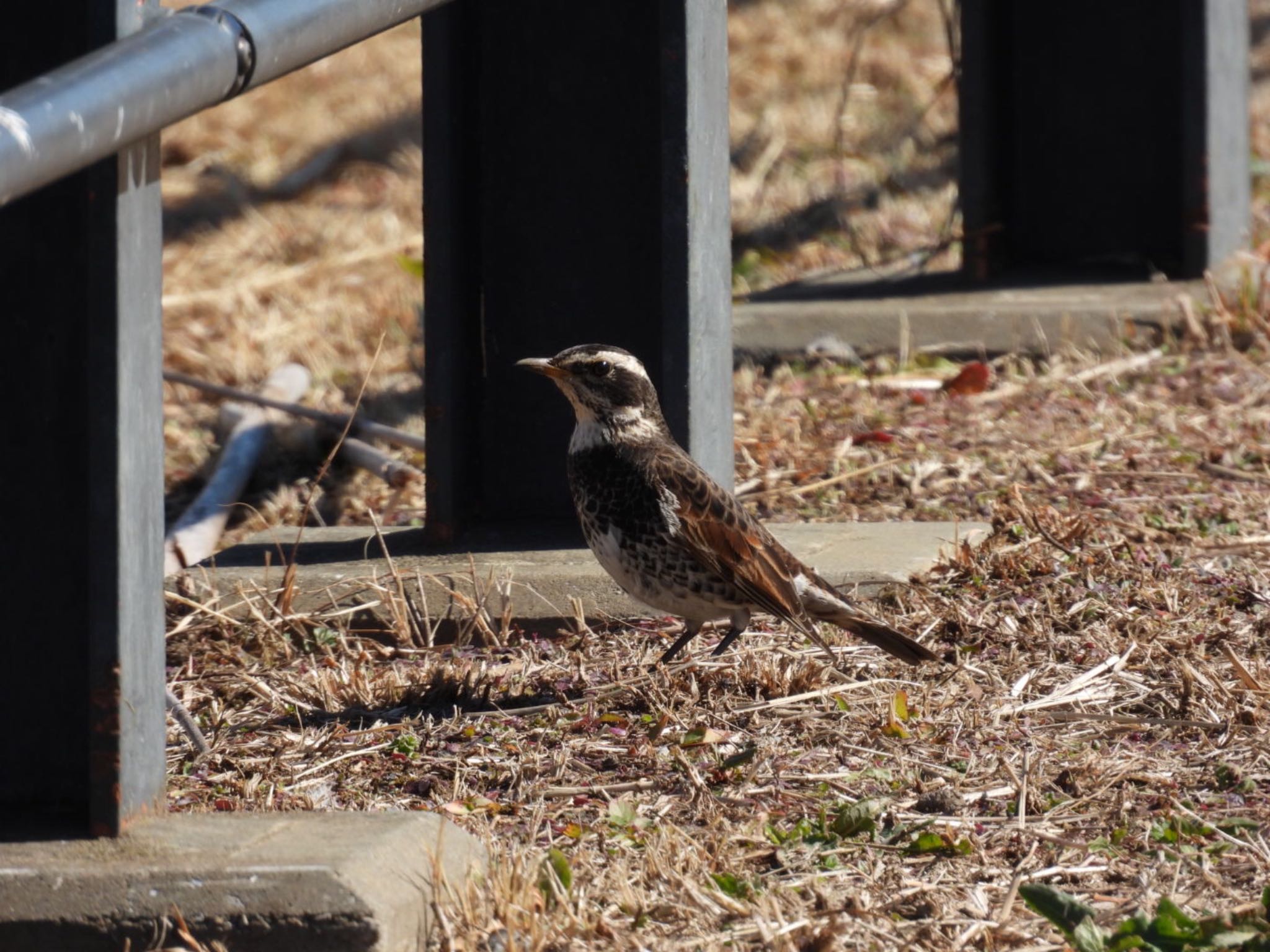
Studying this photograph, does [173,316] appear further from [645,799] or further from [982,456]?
[645,799]

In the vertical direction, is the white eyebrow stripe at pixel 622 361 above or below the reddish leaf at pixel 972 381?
above

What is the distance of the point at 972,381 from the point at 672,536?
312cm

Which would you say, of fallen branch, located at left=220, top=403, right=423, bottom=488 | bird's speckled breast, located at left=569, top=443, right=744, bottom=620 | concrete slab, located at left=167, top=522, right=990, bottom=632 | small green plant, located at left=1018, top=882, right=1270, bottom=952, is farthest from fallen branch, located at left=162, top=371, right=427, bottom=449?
small green plant, located at left=1018, top=882, right=1270, bottom=952

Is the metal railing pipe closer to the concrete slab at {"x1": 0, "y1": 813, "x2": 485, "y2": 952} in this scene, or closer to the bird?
the concrete slab at {"x1": 0, "y1": 813, "x2": 485, "y2": 952}

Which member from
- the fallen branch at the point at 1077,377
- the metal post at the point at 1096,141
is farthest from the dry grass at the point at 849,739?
the metal post at the point at 1096,141

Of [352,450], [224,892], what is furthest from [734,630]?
[352,450]

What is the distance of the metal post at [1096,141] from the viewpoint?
8.75 metres

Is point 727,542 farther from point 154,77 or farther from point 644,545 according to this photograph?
point 154,77

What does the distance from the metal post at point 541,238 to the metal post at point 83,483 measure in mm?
2483

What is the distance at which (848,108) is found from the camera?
13.8 m

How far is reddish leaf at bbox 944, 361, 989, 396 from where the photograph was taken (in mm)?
7578

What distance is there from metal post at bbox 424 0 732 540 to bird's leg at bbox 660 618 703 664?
64 centimetres

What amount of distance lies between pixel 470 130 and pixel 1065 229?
4319mm

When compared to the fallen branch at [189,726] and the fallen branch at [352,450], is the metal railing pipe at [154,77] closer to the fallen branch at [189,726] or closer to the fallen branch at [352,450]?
the fallen branch at [189,726]
